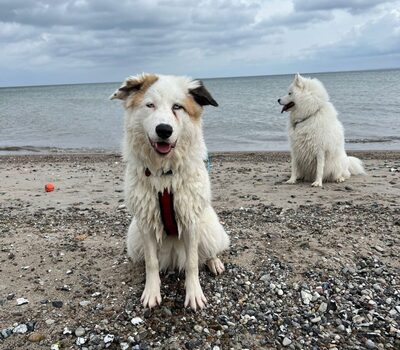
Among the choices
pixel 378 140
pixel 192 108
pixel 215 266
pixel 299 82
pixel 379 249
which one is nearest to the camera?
pixel 192 108

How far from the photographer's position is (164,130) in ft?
10.5

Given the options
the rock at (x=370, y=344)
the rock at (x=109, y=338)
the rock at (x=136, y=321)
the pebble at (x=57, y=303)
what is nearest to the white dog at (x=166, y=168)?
the rock at (x=136, y=321)

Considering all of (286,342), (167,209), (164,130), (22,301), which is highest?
(164,130)

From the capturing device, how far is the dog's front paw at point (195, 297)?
3.63 m

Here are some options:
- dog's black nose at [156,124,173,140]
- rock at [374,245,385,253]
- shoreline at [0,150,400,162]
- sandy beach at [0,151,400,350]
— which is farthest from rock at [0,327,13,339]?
shoreline at [0,150,400,162]

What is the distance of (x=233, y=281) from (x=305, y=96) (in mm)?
5584

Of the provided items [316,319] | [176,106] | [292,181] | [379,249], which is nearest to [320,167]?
[292,181]

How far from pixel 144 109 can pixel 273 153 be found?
1091 centimetres

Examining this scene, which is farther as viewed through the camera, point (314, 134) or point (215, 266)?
point (314, 134)

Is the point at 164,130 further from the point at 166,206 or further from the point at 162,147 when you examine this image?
the point at 166,206

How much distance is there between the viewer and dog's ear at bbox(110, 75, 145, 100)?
11.5 ft

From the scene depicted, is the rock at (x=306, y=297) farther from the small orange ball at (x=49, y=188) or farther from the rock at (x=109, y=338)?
the small orange ball at (x=49, y=188)

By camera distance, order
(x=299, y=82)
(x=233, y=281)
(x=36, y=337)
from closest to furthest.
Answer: (x=36, y=337) < (x=233, y=281) < (x=299, y=82)

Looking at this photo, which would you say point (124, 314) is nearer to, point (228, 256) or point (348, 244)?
point (228, 256)
